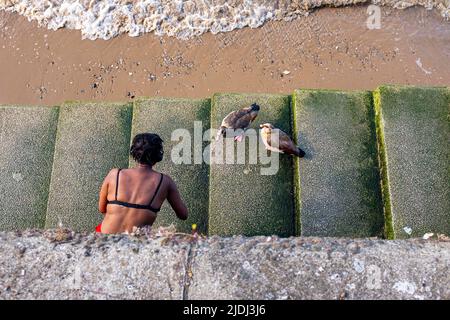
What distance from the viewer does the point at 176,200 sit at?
3.79 m

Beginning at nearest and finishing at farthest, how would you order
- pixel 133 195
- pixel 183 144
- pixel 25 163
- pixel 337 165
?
pixel 133 195
pixel 337 165
pixel 183 144
pixel 25 163

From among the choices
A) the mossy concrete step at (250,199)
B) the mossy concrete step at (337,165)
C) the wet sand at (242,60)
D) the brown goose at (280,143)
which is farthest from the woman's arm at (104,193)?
the wet sand at (242,60)

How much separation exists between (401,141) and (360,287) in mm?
1815

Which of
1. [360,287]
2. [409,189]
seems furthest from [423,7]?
[360,287]

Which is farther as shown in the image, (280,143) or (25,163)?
(25,163)

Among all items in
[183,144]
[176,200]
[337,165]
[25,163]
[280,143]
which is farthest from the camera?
[25,163]

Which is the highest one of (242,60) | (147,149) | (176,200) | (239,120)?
(242,60)

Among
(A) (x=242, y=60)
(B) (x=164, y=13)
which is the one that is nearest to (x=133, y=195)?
(A) (x=242, y=60)

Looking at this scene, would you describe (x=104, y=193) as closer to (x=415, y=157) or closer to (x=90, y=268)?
(x=90, y=268)

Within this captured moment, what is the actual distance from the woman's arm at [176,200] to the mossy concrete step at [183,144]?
32cm

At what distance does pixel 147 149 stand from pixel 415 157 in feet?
6.84

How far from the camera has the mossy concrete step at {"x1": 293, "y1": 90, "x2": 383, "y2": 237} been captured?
161 inches

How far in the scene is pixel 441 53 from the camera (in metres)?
5.55

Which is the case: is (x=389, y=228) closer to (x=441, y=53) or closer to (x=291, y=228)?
(x=291, y=228)
